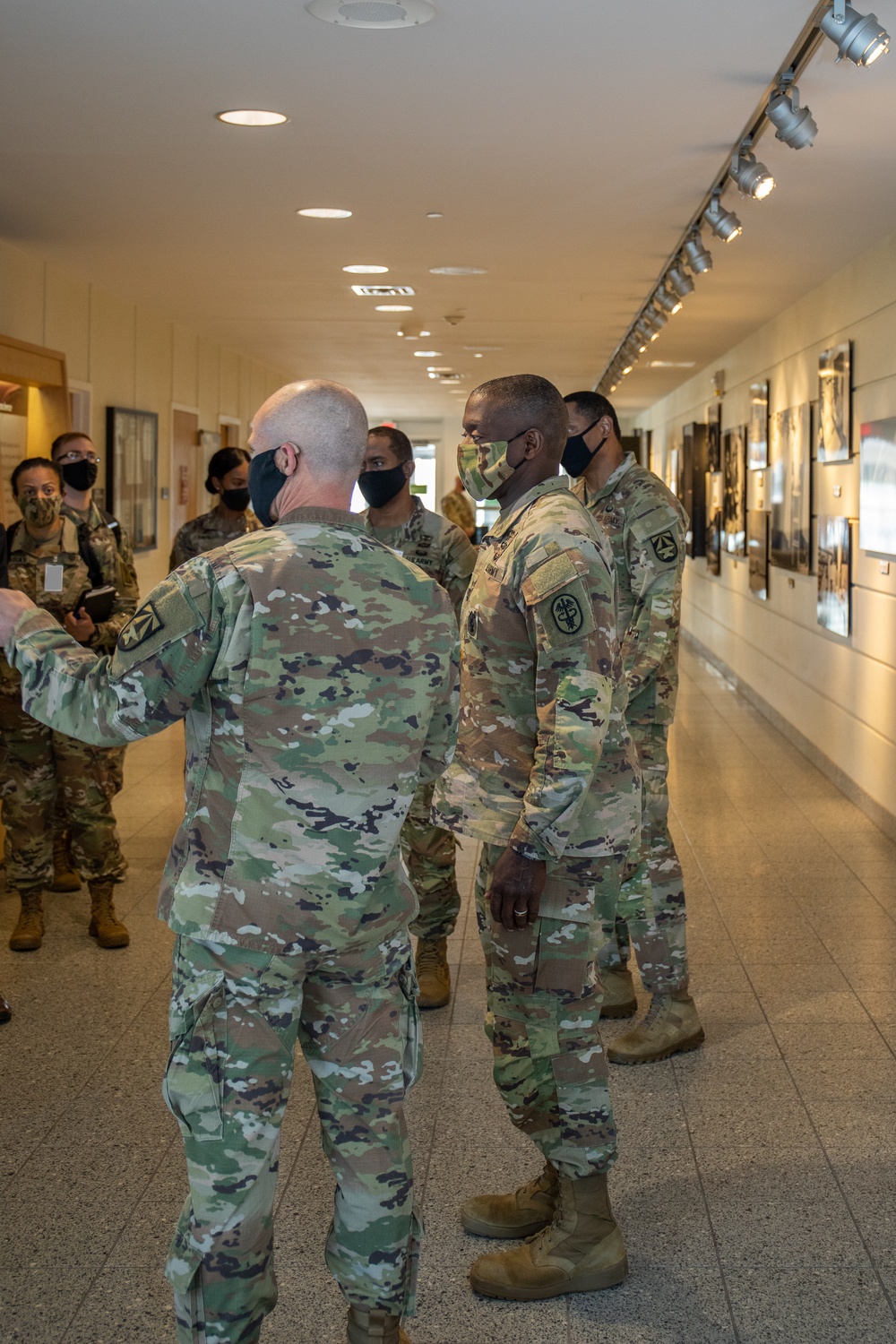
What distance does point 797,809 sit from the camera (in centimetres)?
722

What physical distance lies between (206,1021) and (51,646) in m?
0.61

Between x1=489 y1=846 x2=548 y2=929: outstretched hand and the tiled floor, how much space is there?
793 millimetres

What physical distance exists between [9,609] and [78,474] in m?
3.48

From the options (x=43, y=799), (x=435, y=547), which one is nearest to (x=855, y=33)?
(x=435, y=547)

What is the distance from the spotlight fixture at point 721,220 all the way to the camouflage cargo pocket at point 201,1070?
4.51 metres

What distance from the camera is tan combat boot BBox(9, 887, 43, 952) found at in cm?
477

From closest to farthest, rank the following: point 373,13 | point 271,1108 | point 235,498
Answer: point 271,1108 → point 373,13 → point 235,498

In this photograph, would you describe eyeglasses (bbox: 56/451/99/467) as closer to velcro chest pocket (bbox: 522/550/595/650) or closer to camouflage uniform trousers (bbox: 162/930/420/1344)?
velcro chest pocket (bbox: 522/550/595/650)

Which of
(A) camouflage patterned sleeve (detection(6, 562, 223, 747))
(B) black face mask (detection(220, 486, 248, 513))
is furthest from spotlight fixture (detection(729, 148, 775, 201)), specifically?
(A) camouflage patterned sleeve (detection(6, 562, 223, 747))

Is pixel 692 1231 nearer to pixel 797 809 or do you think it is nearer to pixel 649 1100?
pixel 649 1100

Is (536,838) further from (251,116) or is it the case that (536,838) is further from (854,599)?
(854,599)

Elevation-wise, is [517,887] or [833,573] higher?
[833,573]

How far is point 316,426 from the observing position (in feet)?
6.75

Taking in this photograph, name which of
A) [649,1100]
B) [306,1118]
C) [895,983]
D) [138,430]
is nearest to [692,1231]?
[649,1100]
